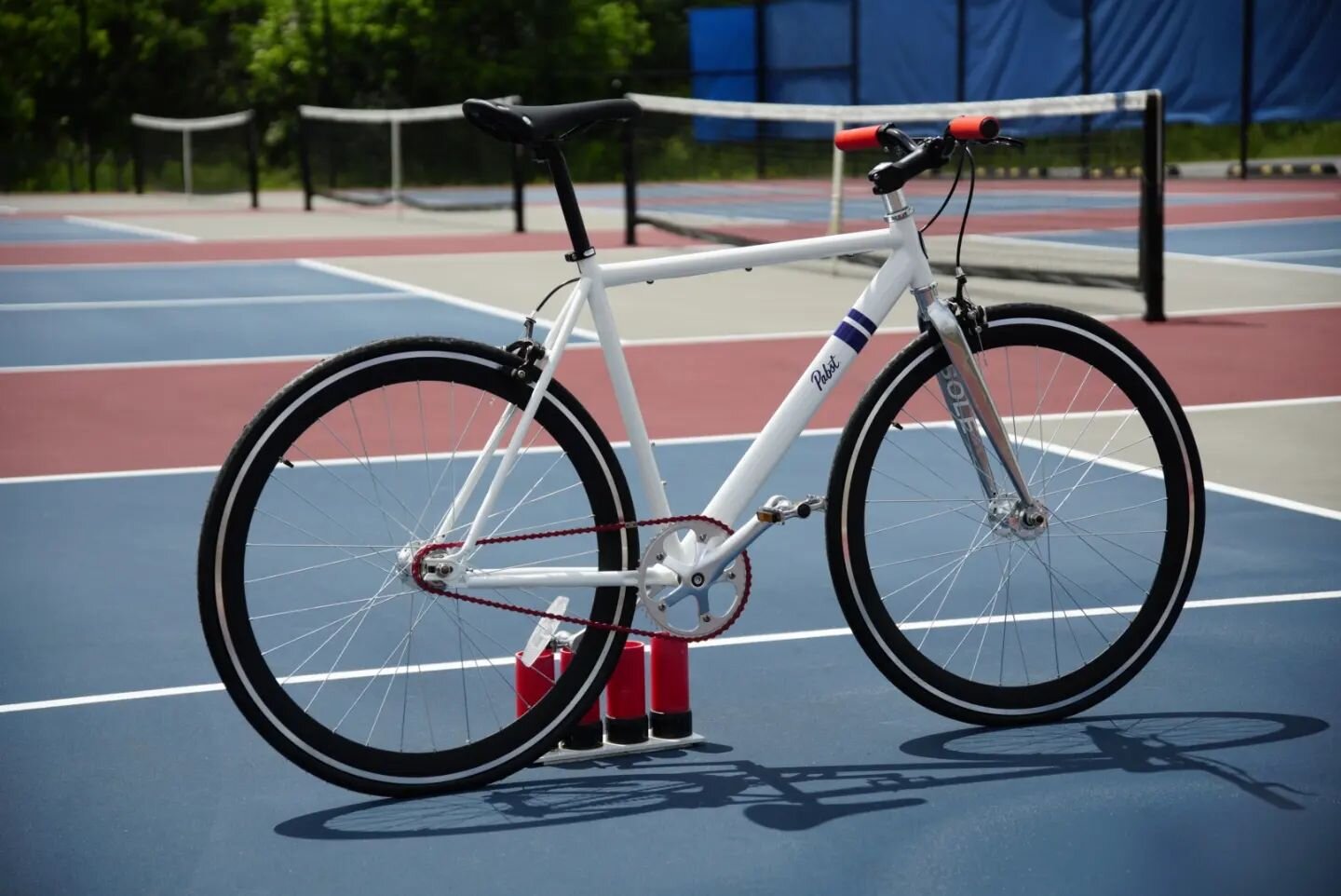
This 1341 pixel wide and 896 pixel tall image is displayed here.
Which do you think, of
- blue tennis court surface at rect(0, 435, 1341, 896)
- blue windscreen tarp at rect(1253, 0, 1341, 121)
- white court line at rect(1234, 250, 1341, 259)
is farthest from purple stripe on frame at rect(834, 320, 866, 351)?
blue windscreen tarp at rect(1253, 0, 1341, 121)

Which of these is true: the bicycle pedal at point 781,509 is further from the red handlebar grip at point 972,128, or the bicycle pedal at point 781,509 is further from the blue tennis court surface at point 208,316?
the blue tennis court surface at point 208,316

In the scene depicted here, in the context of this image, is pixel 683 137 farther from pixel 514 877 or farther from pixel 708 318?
pixel 514 877

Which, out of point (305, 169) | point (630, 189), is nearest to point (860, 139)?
point (630, 189)

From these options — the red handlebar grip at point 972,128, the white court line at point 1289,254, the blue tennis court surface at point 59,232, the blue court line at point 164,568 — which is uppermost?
the red handlebar grip at point 972,128

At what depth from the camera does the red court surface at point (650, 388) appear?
28.9ft

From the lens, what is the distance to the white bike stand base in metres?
4.34

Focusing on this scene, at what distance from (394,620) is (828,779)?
1798 mm

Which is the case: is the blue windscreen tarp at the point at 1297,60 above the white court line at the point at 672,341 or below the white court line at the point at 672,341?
above

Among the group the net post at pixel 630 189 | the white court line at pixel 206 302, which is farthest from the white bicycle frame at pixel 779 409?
the net post at pixel 630 189

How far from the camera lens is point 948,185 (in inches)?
976

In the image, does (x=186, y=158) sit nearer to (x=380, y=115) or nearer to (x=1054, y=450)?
(x=380, y=115)

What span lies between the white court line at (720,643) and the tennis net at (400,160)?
86.8 feet

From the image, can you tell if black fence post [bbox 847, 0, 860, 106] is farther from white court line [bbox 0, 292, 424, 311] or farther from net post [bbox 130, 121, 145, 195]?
white court line [bbox 0, 292, 424, 311]

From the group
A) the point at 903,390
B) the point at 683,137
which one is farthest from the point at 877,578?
the point at 683,137
